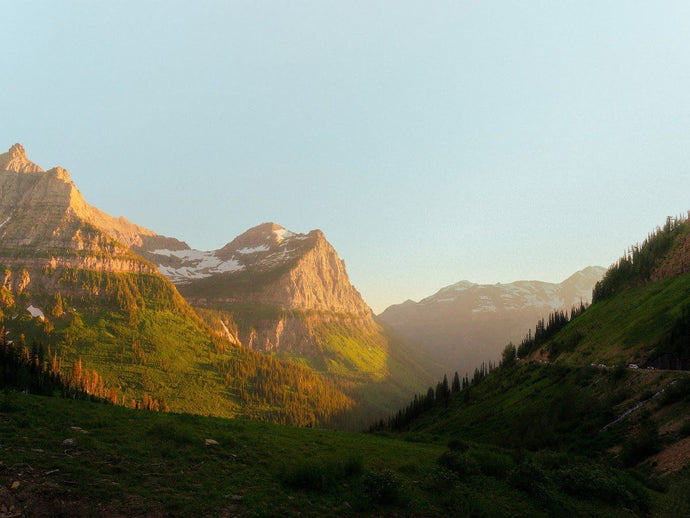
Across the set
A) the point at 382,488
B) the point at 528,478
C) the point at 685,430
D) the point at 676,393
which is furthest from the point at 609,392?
the point at 382,488

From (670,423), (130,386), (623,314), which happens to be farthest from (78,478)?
(130,386)

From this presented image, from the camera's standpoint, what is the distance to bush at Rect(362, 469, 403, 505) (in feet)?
44.6

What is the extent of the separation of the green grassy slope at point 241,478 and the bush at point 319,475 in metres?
0.05

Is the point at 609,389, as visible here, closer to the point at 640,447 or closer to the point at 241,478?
the point at 640,447

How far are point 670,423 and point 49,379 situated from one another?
11077cm

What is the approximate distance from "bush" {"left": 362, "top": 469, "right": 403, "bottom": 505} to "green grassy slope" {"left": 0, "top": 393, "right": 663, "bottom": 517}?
0.04 metres

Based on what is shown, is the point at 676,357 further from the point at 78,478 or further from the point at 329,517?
the point at 78,478

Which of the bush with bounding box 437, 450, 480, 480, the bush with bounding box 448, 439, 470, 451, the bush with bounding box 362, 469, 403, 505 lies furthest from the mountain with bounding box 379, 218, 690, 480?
the bush with bounding box 362, 469, 403, 505

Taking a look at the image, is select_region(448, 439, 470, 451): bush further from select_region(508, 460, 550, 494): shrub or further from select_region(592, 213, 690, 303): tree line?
select_region(592, 213, 690, 303): tree line

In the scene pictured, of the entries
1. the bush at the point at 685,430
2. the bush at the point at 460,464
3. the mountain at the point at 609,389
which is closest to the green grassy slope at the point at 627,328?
the mountain at the point at 609,389

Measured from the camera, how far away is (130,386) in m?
172

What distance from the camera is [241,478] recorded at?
14703 millimetres

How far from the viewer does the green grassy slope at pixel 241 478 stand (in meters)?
11.6

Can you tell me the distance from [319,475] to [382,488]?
279 centimetres
